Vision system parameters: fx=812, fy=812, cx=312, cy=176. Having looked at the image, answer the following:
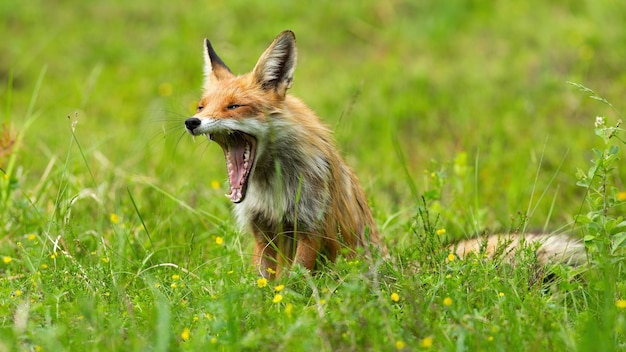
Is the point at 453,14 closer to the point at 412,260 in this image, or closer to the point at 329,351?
the point at 412,260

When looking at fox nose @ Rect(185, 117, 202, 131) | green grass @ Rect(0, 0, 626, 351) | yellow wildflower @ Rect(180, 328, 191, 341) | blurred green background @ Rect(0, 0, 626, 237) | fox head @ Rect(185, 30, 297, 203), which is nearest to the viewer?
yellow wildflower @ Rect(180, 328, 191, 341)

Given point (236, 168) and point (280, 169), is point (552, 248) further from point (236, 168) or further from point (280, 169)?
point (236, 168)

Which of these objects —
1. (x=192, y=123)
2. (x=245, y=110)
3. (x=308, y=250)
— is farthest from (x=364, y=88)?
(x=192, y=123)

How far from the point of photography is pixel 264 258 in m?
5.18

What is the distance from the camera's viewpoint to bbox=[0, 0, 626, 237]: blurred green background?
7312 mm

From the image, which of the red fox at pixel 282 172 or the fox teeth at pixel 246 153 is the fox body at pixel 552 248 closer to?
the red fox at pixel 282 172

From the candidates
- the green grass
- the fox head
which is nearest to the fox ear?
the fox head

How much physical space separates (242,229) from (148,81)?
255 inches

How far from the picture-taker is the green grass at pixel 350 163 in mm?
3852

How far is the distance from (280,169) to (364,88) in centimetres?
560

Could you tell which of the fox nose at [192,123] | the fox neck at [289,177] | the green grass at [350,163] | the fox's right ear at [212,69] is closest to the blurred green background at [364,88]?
the green grass at [350,163]

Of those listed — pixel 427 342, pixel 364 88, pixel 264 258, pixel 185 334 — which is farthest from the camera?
pixel 364 88

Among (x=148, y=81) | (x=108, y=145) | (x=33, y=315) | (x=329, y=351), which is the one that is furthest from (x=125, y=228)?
(x=148, y=81)

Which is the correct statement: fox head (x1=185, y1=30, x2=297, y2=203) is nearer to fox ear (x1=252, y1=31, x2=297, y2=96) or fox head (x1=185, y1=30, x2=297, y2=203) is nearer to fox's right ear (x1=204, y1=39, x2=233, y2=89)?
fox ear (x1=252, y1=31, x2=297, y2=96)
